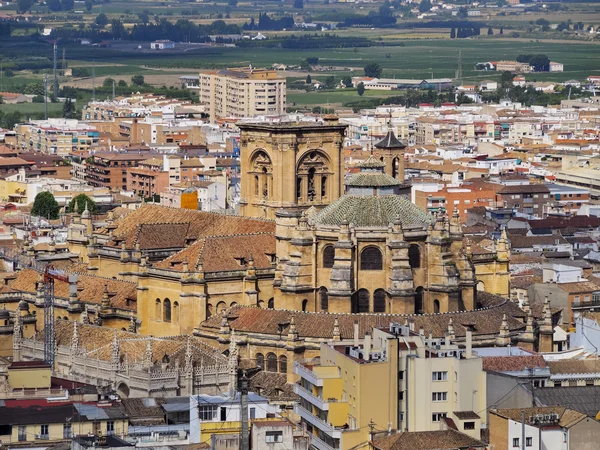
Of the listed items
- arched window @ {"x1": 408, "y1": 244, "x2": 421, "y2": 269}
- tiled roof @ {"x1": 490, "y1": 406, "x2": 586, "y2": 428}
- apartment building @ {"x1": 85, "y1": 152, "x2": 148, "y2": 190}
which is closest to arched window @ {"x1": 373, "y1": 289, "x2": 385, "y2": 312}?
arched window @ {"x1": 408, "y1": 244, "x2": 421, "y2": 269}

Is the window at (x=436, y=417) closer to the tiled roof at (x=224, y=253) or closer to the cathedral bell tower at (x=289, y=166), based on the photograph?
the tiled roof at (x=224, y=253)

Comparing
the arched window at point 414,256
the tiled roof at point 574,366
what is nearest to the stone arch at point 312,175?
the arched window at point 414,256

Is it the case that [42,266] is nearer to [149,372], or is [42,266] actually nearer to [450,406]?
[149,372]

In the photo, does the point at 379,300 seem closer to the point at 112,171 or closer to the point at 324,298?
the point at 324,298

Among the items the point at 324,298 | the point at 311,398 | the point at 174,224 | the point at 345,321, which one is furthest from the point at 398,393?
the point at 174,224

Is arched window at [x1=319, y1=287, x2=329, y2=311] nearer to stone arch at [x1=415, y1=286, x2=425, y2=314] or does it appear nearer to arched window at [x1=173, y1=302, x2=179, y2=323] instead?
stone arch at [x1=415, y1=286, x2=425, y2=314]

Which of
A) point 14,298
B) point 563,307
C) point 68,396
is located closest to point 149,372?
point 68,396
